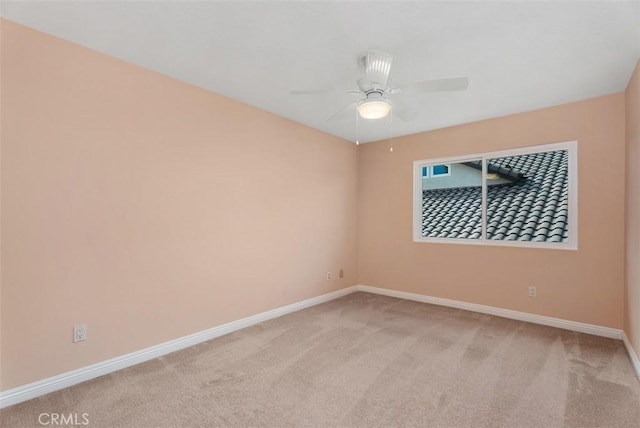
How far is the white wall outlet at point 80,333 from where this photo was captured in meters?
2.24

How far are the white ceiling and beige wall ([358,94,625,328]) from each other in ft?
1.64

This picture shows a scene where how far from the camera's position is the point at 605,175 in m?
3.14

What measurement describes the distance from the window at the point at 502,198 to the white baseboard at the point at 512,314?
32.5 inches

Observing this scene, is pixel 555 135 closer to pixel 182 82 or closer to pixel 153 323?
pixel 182 82

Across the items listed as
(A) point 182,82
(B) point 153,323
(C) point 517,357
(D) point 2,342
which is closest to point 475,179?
(C) point 517,357

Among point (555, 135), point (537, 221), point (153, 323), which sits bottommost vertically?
point (153, 323)

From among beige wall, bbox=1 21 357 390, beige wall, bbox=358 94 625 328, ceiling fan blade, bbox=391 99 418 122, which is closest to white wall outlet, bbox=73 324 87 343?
beige wall, bbox=1 21 357 390

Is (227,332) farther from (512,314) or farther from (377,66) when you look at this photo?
(512,314)

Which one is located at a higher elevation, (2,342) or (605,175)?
(605,175)

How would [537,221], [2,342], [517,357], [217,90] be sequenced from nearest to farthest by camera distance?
[2,342]
[517,357]
[217,90]
[537,221]

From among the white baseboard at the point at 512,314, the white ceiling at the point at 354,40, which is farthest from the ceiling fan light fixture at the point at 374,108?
the white baseboard at the point at 512,314

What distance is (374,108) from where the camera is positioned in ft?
7.53

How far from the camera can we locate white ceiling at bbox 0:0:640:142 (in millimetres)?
1860

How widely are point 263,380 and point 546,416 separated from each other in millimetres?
1865
